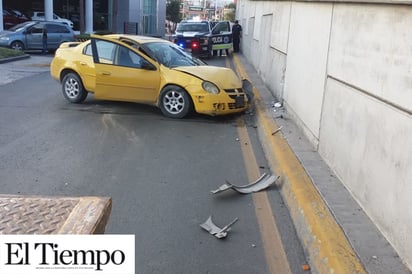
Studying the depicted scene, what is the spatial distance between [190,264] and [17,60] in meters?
19.4

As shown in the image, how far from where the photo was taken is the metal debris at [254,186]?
233 inches

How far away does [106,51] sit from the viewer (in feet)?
34.9

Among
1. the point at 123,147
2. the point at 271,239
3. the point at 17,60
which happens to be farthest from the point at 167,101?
the point at 17,60

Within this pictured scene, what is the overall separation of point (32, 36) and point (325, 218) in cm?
2338

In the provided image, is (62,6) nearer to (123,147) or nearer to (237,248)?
(123,147)

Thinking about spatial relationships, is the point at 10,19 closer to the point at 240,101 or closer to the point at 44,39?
the point at 44,39

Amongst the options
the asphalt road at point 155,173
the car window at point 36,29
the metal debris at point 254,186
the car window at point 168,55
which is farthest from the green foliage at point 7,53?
the metal debris at point 254,186

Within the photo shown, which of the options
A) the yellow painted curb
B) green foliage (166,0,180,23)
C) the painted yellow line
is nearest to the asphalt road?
the painted yellow line

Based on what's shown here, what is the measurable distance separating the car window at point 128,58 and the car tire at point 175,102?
2.69ft

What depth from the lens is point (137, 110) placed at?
1102cm

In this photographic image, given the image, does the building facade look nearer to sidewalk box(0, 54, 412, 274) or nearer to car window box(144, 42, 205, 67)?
car window box(144, 42, 205, 67)

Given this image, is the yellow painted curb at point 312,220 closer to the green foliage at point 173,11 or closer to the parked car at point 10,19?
the parked car at point 10,19

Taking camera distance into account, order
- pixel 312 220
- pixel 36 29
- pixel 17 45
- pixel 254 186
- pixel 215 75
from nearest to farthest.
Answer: pixel 312 220, pixel 254 186, pixel 215 75, pixel 17 45, pixel 36 29

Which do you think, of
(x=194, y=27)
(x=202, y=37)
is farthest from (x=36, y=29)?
(x=194, y=27)
